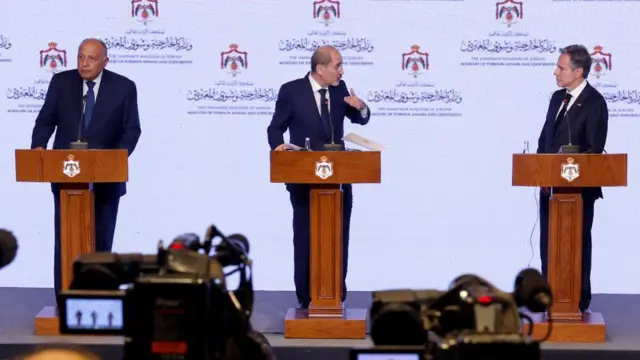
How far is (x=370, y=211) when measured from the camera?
7.39 metres

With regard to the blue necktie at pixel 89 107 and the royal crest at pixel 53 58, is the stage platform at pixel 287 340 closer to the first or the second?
the blue necktie at pixel 89 107

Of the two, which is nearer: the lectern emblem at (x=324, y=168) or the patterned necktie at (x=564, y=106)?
the lectern emblem at (x=324, y=168)

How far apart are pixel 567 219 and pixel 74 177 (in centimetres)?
262

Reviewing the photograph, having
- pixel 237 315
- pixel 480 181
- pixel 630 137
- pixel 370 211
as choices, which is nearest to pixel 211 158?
pixel 370 211

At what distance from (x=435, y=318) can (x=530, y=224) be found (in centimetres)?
531

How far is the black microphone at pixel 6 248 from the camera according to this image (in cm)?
218

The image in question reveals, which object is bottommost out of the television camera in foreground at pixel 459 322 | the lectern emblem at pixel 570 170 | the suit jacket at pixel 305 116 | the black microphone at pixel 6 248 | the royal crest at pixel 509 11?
the television camera in foreground at pixel 459 322

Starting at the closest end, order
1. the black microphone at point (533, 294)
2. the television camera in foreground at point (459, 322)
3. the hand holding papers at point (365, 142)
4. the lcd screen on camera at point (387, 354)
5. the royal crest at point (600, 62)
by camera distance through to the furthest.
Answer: the television camera in foreground at point (459, 322) → the lcd screen on camera at point (387, 354) → the black microphone at point (533, 294) → the hand holding papers at point (365, 142) → the royal crest at point (600, 62)

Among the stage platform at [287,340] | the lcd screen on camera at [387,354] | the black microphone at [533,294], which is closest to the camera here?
the lcd screen on camera at [387,354]

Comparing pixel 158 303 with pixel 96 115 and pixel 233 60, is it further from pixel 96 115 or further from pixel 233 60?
pixel 233 60

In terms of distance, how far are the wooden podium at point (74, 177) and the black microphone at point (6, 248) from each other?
10.8 ft

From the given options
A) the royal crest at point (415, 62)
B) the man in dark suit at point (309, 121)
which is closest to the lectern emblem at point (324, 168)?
the man in dark suit at point (309, 121)

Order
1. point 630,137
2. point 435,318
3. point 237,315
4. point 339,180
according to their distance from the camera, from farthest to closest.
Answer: point 630,137
point 339,180
point 237,315
point 435,318

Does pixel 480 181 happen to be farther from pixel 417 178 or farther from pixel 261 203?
pixel 261 203
